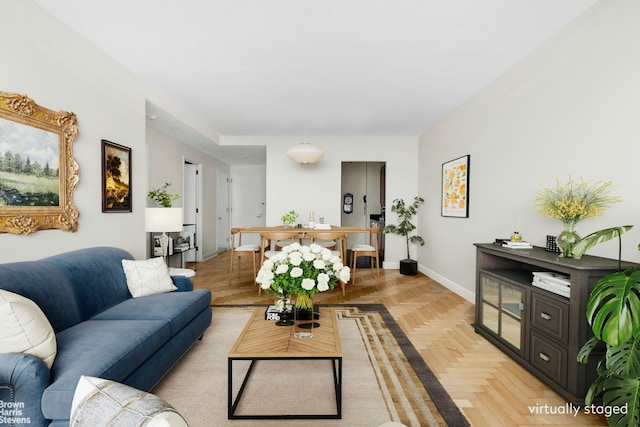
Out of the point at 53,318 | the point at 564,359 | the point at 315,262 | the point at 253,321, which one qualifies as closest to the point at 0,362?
the point at 53,318

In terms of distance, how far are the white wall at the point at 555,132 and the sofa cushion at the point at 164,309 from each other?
3.06m

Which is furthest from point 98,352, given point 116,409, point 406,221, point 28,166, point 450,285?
point 406,221

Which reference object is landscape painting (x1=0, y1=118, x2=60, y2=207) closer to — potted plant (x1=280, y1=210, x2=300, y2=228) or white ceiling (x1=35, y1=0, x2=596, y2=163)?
white ceiling (x1=35, y1=0, x2=596, y2=163)

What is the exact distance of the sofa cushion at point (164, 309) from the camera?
2244 mm

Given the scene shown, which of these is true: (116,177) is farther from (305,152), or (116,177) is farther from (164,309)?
(305,152)

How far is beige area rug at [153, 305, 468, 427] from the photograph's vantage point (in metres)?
1.83

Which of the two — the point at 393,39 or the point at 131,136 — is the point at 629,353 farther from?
the point at 131,136

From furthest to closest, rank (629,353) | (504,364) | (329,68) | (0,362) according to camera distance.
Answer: (329,68)
(504,364)
(629,353)
(0,362)

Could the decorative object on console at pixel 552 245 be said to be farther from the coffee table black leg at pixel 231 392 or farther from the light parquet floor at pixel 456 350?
the coffee table black leg at pixel 231 392

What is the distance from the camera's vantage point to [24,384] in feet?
4.43

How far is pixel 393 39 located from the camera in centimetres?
267

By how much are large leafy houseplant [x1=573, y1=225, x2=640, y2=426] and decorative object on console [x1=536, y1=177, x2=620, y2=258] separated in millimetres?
687

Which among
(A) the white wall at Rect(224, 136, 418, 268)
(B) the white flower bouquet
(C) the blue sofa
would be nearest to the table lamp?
(C) the blue sofa

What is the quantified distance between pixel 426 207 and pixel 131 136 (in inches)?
183
